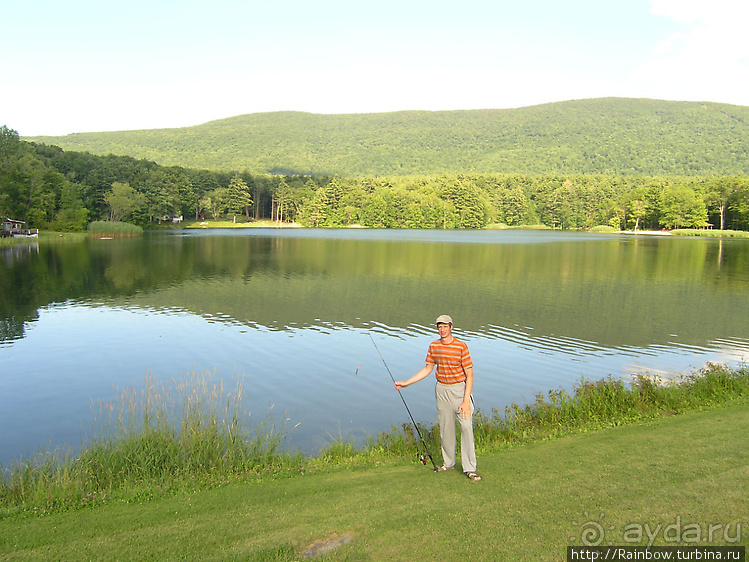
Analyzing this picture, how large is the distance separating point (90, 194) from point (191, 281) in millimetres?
76663

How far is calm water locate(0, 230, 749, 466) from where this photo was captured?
12.2 m

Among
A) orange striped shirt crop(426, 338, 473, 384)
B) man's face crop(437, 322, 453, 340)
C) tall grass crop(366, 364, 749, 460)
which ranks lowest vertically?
tall grass crop(366, 364, 749, 460)

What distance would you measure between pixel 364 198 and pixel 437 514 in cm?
13496

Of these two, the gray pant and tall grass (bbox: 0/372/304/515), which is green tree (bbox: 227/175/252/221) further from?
the gray pant

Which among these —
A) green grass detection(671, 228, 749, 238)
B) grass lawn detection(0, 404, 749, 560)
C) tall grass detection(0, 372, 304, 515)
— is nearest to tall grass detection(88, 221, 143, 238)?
tall grass detection(0, 372, 304, 515)

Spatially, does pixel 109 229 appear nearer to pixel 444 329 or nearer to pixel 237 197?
pixel 237 197

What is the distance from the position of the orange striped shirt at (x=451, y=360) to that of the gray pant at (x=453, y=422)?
0.10 m

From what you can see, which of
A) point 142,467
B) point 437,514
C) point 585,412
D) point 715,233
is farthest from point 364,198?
point 437,514

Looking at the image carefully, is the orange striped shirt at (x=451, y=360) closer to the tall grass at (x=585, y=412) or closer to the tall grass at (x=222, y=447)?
the tall grass at (x=222, y=447)

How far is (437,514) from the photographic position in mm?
5707

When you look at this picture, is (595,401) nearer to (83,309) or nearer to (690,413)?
(690,413)

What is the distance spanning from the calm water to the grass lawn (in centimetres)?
337

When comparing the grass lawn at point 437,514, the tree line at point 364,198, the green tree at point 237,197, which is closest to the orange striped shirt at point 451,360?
the grass lawn at point 437,514

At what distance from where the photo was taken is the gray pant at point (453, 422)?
673 centimetres
